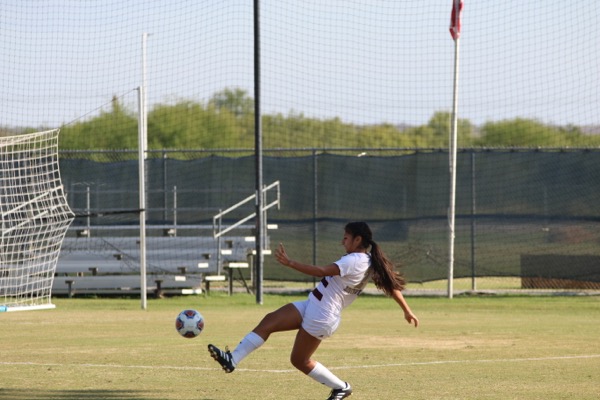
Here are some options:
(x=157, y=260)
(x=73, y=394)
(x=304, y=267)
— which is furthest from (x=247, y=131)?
(x=304, y=267)

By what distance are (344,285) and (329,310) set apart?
0.26 m

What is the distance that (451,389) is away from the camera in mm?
10305

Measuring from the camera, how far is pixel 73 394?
9.88 metres

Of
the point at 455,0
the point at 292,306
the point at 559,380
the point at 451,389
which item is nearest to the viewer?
the point at 292,306

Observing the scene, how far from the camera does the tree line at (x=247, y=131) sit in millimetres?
61875

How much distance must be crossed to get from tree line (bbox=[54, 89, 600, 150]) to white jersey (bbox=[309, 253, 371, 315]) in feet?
163

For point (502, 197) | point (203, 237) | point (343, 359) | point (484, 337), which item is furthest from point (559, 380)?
point (203, 237)

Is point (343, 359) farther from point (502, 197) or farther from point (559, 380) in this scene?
point (502, 197)

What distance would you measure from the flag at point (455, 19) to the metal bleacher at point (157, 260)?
527 cm

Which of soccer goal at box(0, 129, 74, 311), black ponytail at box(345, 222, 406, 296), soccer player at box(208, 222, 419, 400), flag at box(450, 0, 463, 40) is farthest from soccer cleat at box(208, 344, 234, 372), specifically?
flag at box(450, 0, 463, 40)

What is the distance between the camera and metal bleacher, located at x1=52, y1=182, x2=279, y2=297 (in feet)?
79.5

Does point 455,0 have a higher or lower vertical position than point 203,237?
higher

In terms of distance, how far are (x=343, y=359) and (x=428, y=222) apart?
11.9 meters

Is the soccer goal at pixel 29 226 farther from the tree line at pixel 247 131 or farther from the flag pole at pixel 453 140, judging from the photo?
the tree line at pixel 247 131
